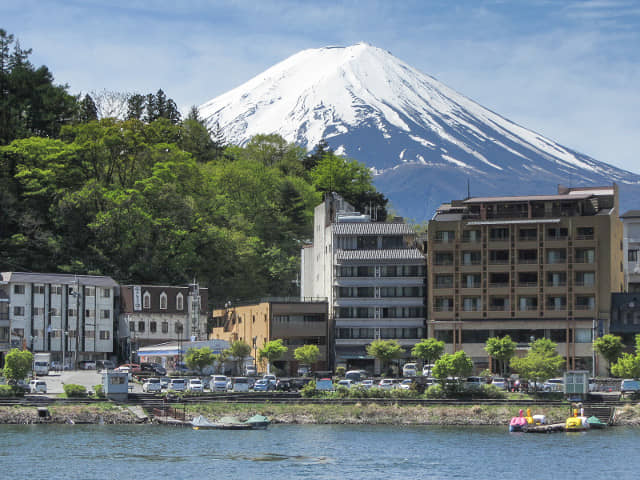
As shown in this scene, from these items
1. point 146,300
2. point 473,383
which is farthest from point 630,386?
point 146,300

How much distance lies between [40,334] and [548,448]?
2779 inches

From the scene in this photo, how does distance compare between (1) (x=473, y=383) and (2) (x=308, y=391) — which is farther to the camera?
(1) (x=473, y=383)

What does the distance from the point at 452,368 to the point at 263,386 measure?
55.0 ft

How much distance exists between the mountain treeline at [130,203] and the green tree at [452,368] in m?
53.3

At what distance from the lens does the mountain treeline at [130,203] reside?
144 meters

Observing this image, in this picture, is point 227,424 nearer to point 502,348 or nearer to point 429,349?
point 429,349

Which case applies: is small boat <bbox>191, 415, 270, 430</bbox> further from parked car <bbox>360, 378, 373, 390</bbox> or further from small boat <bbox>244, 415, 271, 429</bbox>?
parked car <bbox>360, 378, 373, 390</bbox>

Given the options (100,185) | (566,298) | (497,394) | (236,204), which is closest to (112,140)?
(100,185)

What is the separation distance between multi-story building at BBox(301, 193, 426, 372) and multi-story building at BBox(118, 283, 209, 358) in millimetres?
17000

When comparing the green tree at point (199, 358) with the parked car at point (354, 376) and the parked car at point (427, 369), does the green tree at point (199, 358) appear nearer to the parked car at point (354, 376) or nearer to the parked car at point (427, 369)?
the parked car at point (354, 376)

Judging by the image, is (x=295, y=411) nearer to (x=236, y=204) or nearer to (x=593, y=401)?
(x=593, y=401)

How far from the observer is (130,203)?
144 m

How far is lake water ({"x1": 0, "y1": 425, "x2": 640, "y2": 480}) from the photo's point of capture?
69.6 m

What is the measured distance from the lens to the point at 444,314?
5098 inches
